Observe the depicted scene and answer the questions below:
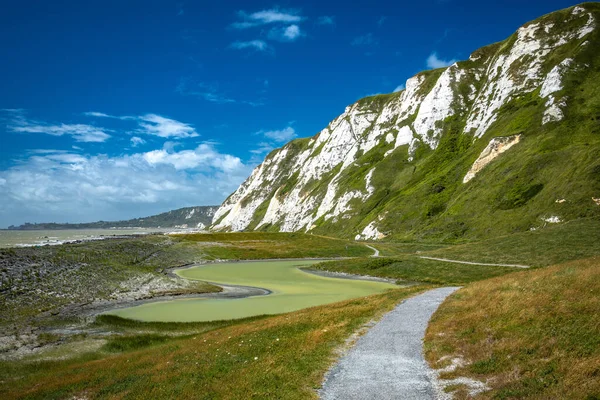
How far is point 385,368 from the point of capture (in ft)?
52.8

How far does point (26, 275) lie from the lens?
166ft

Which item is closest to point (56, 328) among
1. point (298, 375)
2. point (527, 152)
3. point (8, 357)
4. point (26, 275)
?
point (8, 357)

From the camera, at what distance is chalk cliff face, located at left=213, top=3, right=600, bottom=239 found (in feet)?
325

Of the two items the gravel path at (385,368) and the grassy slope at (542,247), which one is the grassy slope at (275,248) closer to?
the grassy slope at (542,247)

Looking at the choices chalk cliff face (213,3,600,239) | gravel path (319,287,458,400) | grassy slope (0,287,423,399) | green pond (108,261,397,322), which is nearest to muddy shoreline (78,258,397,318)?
green pond (108,261,397,322)

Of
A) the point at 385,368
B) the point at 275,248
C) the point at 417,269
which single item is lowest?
the point at 417,269

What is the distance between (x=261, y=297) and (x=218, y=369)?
36.3 m

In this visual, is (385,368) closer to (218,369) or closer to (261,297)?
(218,369)

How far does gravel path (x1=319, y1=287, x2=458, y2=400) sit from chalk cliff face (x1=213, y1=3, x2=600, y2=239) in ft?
261

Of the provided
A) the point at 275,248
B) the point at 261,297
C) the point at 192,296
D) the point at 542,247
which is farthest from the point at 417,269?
the point at 275,248

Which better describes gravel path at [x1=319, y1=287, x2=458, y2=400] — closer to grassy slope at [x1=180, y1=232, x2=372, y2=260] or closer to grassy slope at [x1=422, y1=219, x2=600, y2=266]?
grassy slope at [x1=422, y1=219, x2=600, y2=266]

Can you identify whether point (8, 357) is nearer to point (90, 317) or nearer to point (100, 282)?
point (90, 317)

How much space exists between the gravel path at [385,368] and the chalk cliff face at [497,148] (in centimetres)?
7967

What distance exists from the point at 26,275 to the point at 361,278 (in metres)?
53.4
